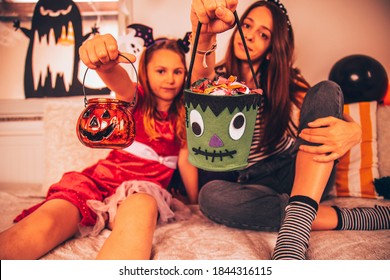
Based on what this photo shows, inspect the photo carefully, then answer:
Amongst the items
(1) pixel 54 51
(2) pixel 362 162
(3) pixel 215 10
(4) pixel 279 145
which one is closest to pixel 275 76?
(4) pixel 279 145

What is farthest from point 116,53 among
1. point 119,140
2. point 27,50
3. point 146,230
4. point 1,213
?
point 27,50

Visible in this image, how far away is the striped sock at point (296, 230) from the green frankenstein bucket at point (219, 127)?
0.21 meters

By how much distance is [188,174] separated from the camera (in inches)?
45.1

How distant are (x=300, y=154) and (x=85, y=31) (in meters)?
1.04

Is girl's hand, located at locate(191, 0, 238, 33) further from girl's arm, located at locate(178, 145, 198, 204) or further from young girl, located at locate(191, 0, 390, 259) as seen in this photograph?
girl's arm, located at locate(178, 145, 198, 204)

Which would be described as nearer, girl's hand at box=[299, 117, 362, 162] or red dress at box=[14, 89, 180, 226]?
girl's hand at box=[299, 117, 362, 162]

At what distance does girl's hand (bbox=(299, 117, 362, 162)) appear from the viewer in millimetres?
817

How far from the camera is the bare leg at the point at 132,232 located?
2.38 feet

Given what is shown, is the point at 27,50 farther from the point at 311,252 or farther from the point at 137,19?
the point at 311,252

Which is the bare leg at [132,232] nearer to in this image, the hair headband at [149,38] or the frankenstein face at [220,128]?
the frankenstein face at [220,128]

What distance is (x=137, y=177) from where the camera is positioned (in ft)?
3.46

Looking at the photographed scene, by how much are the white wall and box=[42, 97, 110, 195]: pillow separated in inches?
10.8

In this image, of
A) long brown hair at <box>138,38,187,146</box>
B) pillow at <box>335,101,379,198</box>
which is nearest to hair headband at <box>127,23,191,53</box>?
long brown hair at <box>138,38,187,146</box>

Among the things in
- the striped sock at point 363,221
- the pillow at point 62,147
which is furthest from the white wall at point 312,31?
the striped sock at point 363,221
